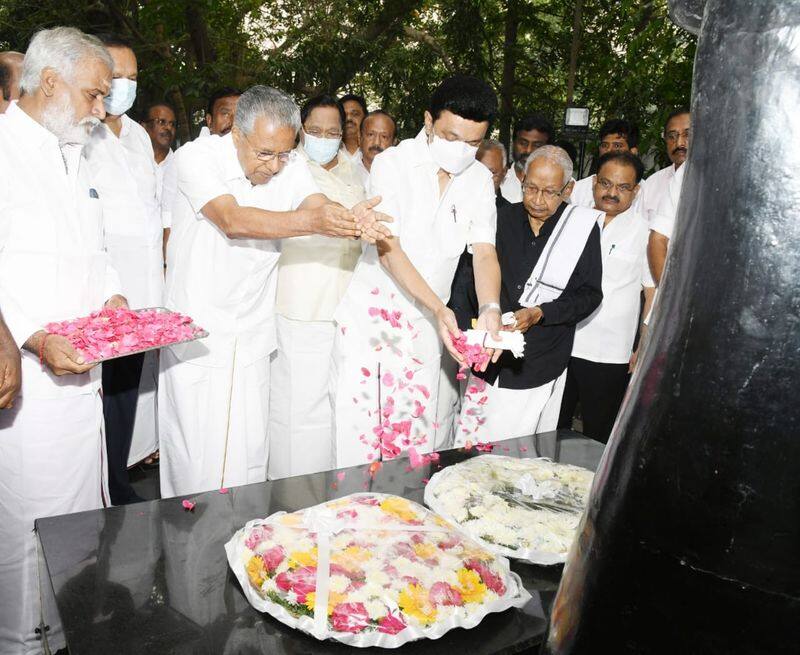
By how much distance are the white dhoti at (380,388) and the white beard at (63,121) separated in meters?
1.37

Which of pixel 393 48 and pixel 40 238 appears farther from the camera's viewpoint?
pixel 393 48

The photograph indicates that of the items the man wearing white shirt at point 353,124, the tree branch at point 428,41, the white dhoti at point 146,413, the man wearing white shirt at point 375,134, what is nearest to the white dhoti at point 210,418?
the white dhoti at point 146,413

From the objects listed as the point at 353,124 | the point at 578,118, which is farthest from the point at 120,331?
the point at 578,118

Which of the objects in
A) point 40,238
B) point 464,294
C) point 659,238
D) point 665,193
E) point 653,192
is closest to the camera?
point 40,238

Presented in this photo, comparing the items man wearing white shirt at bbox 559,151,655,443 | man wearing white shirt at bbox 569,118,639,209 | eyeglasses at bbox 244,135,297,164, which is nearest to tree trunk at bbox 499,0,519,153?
Answer: man wearing white shirt at bbox 569,118,639,209

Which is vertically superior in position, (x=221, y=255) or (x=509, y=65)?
(x=509, y=65)

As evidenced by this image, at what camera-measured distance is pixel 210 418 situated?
2990 millimetres

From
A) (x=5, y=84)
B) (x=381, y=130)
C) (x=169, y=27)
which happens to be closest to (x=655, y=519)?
(x=5, y=84)

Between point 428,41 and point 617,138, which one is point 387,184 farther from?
point 428,41

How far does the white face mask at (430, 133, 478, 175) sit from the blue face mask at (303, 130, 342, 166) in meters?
0.97

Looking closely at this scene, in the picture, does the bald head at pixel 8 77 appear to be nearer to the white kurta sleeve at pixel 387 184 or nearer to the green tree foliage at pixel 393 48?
the white kurta sleeve at pixel 387 184

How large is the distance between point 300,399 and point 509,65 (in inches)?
371

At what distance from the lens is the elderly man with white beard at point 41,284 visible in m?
2.25

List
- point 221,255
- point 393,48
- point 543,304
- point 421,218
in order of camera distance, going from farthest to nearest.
→ point 393,48
point 543,304
point 421,218
point 221,255
